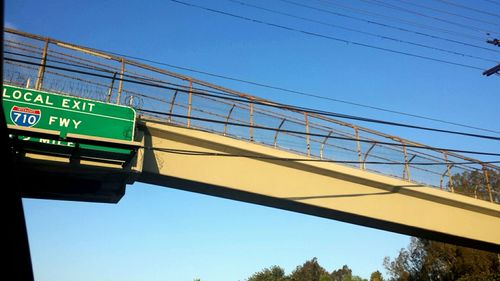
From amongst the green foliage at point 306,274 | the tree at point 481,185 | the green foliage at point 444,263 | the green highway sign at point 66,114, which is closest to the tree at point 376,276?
the green foliage at point 306,274

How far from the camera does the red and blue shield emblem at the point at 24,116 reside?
36.3 feet

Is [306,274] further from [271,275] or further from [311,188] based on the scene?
[311,188]

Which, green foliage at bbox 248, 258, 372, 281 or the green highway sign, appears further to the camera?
green foliage at bbox 248, 258, 372, 281

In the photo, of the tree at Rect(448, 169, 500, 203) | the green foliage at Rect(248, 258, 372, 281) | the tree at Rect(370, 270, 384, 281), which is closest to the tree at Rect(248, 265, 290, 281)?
the green foliage at Rect(248, 258, 372, 281)

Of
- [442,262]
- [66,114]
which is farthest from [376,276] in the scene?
[66,114]

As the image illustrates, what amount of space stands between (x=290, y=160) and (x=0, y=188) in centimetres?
951

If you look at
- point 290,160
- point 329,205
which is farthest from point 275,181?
point 329,205

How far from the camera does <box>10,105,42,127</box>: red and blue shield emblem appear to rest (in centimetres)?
Answer: 1107

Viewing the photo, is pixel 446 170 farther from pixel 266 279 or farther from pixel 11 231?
pixel 266 279

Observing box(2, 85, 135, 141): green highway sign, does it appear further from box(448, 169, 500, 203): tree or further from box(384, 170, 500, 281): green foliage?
box(384, 170, 500, 281): green foliage

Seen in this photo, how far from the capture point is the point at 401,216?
663 inches

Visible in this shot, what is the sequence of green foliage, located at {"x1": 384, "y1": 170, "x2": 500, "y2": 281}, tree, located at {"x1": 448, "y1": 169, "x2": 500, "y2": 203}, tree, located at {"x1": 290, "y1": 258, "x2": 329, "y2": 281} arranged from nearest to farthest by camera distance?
tree, located at {"x1": 448, "y1": 169, "x2": 500, "y2": 203} → green foliage, located at {"x1": 384, "y1": 170, "x2": 500, "y2": 281} → tree, located at {"x1": 290, "y1": 258, "x2": 329, "y2": 281}

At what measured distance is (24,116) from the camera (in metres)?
11.2

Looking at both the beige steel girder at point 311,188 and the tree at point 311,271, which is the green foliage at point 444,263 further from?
the tree at point 311,271
